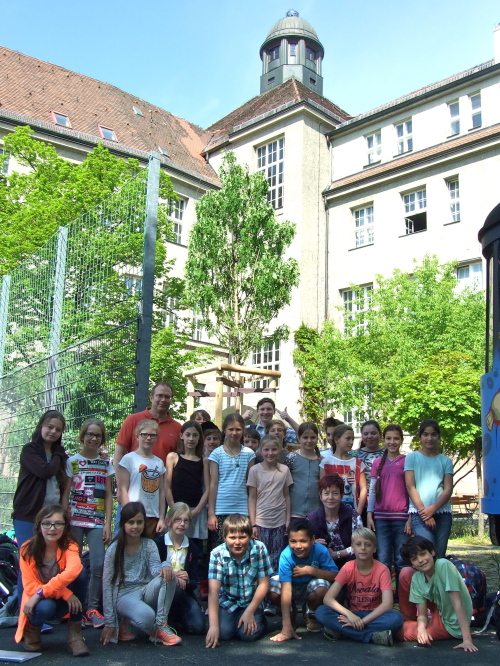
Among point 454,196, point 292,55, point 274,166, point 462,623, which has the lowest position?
point 462,623

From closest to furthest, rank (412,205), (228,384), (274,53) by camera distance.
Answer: (228,384), (412,205), (274,53)

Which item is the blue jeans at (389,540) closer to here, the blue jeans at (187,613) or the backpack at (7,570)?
the blue jeans at (187,613)

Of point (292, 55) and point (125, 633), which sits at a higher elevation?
point (292, 55)

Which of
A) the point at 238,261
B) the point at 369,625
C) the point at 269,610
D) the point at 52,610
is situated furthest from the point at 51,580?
the point at 238,261

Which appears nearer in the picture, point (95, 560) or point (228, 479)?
point (95, 560)

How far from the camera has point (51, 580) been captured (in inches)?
204

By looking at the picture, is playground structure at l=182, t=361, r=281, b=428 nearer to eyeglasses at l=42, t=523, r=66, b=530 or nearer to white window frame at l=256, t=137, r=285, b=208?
eyeglasses at l=42, t=523, r=66, b=530

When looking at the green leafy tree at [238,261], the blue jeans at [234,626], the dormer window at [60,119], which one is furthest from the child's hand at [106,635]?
the dormer window at [60,119]

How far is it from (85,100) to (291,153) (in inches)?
413

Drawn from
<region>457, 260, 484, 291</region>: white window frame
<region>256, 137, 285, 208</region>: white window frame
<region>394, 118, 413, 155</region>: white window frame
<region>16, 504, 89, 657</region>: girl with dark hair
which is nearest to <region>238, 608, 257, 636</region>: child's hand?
<region>16, 504, 89, 657</region>: girl with dark hair

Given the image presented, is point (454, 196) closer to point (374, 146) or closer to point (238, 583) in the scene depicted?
point (374, 146)

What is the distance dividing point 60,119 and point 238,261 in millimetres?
14488

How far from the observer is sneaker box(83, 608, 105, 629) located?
5.92 metres

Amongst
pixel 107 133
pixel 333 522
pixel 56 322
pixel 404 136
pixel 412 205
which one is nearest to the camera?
pixel 333 522
